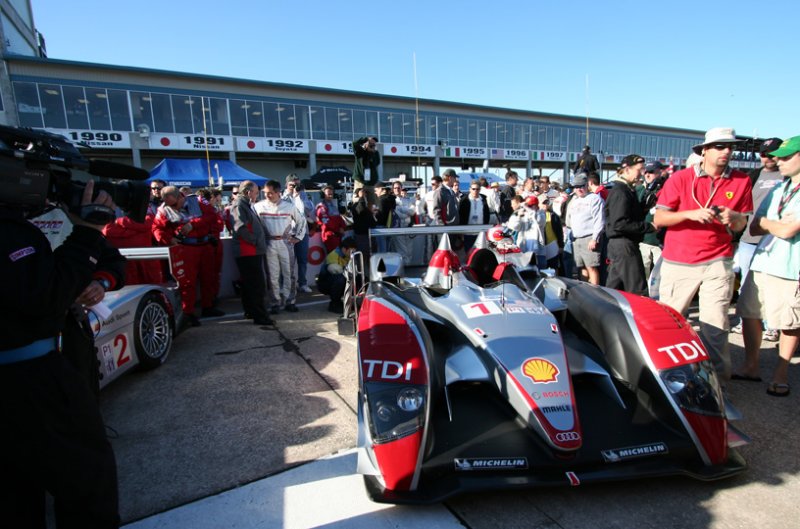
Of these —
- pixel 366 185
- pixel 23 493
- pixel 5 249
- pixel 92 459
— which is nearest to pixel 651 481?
pixel 92 459

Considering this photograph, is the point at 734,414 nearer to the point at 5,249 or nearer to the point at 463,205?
the point at 5,249

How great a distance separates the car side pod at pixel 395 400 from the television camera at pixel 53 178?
1.33m

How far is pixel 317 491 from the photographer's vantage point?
90.0 inches

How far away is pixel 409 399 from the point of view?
85.0 inches

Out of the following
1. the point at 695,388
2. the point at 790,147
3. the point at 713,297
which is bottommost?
the point at 695,388

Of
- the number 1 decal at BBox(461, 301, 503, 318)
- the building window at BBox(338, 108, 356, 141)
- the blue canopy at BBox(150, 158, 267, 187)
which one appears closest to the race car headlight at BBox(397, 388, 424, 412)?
the number 1 decal at BBox(461, 301, 503, 318)

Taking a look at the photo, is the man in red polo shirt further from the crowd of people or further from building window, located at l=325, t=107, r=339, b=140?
building window, located at l=325, t=107, r=339, b=140

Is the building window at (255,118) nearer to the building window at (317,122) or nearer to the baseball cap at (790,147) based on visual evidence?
the building window at (317,122)

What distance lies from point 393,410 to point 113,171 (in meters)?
1.63

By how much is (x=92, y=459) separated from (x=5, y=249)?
78 cm

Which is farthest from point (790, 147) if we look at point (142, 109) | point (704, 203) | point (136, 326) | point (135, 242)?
point (142, 109)

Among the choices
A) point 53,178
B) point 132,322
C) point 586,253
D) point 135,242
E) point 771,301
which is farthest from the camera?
point 586,253

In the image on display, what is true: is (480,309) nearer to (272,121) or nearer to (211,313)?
(211,313)

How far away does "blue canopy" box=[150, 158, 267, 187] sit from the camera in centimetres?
1552
